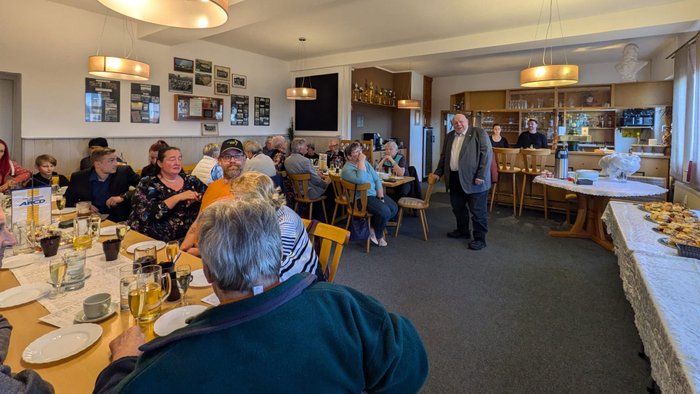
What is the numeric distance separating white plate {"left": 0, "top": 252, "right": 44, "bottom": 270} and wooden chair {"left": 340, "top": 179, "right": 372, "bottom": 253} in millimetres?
2952

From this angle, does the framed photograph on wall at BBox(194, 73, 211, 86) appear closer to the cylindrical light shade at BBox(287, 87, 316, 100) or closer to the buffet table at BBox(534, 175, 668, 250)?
the cylindrical light shade at BBox(287, 87, 316, 100)

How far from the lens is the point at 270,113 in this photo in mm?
8305

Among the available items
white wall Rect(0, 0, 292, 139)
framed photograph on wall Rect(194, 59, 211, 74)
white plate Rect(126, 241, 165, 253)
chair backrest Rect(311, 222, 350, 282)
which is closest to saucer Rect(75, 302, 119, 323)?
white plate Rect(126, 241, 165, 253)

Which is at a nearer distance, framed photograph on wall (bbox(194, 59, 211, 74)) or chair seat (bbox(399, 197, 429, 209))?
chair seat (bbox(399, 197, 429, 209))

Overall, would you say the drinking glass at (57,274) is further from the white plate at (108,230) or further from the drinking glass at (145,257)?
the white plate at (108,230)

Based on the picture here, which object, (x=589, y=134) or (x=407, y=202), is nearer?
(x=407, y=202)

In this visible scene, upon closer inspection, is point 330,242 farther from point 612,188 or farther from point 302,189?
point 612,188

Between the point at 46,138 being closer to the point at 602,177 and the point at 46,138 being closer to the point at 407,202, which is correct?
the point at 407,202

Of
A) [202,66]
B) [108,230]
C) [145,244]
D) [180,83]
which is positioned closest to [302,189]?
[108,230]

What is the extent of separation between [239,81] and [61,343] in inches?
282

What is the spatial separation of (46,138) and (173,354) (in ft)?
19.3

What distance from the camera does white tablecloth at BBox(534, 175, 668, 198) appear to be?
3.88 m

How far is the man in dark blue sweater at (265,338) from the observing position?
2.39 ft

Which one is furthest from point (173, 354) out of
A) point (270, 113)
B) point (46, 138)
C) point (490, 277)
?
point (270, 113)
